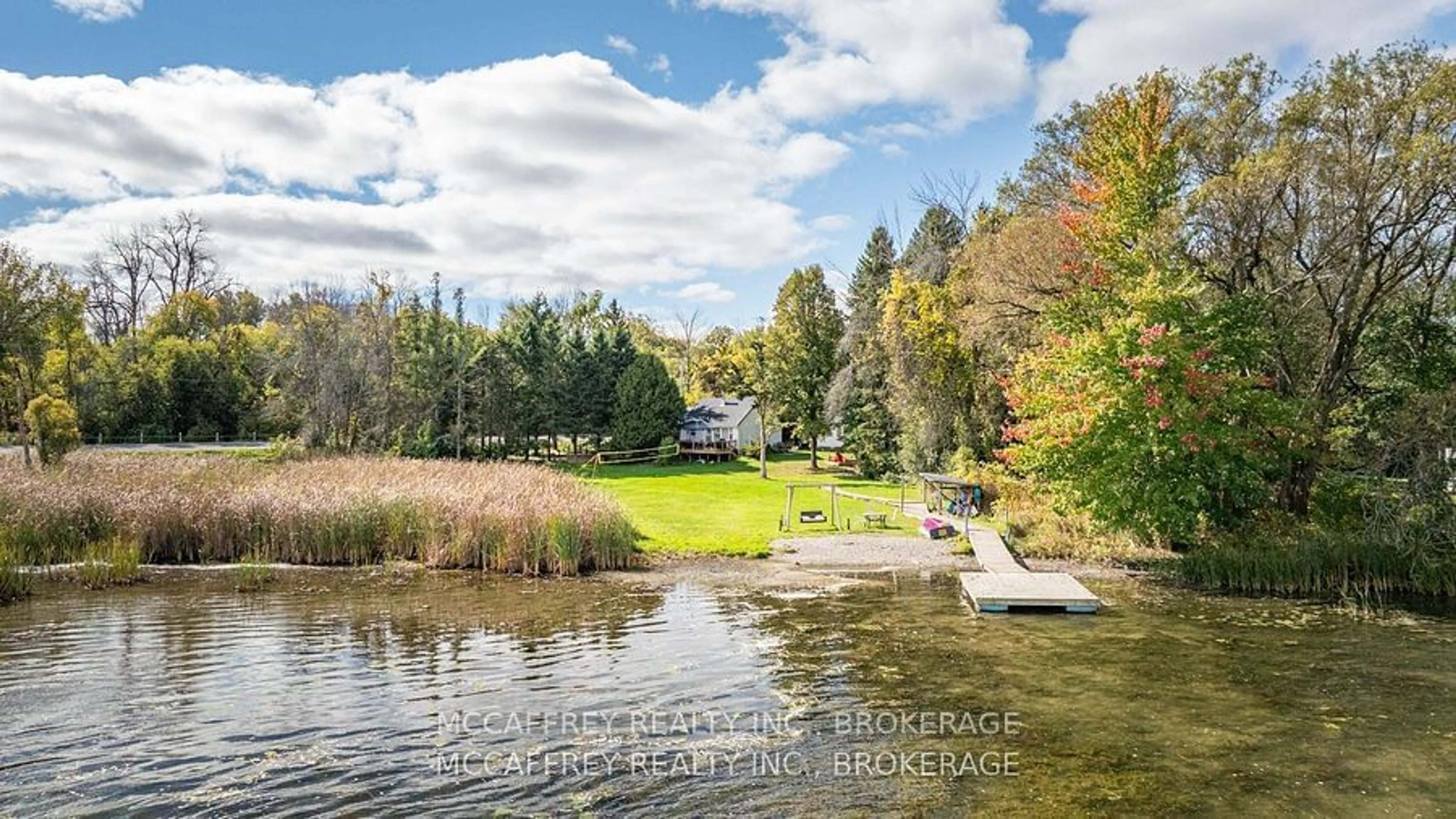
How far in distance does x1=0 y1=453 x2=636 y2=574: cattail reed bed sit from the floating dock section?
7429 millimetres

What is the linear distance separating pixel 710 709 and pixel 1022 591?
775 cm

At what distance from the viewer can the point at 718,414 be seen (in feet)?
176

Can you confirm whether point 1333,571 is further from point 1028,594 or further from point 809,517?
point 809,517

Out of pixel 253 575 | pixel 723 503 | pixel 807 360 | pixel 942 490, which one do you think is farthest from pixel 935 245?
pixel 253 575

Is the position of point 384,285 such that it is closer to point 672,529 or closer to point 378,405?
point 378,405

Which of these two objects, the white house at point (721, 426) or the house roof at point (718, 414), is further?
the house roof at point (718, 414)

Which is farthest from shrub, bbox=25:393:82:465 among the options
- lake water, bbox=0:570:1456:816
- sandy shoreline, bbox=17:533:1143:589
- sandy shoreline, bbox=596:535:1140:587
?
sandy shoreline, bbox=596:535:1140:587

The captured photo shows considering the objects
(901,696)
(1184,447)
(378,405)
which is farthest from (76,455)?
(1184,447)

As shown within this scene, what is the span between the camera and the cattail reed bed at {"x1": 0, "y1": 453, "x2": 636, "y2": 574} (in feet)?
59.2

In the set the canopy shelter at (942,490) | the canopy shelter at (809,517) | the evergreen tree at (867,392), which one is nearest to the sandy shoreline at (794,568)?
the canopy shelter at (809,517)

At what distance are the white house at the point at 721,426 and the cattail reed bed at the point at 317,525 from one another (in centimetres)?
3080

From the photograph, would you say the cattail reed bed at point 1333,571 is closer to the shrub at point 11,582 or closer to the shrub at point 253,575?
the shrub at point 253,575

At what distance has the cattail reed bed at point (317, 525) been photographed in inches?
710

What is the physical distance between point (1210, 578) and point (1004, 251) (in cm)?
1131
